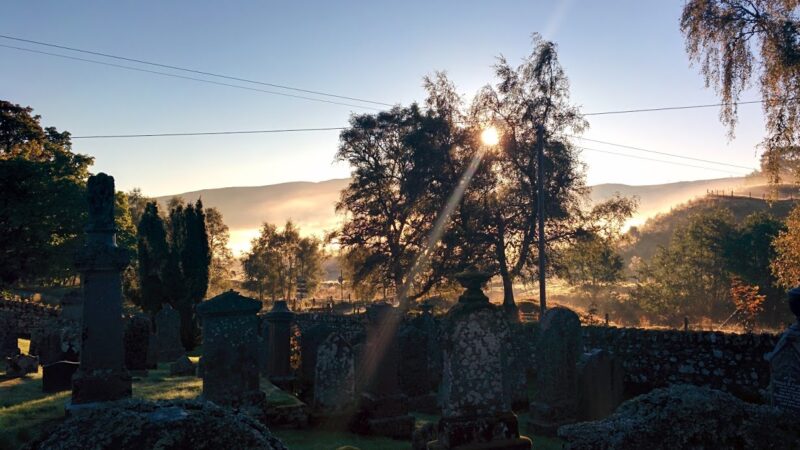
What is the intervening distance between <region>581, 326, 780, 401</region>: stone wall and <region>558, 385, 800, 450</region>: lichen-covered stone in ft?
20.7

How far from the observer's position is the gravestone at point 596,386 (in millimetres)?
10320

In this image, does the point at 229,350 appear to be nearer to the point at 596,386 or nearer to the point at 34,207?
the point at 596,386

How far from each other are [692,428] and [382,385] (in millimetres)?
6351

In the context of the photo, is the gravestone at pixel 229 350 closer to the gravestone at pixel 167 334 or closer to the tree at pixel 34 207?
the gravestone at pixel 167 334

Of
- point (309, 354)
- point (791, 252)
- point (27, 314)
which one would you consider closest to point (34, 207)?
point (27, 314)

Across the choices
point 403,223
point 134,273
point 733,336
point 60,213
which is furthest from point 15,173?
point 733,336

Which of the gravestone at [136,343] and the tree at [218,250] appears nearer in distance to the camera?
the gravestone at [136,343]

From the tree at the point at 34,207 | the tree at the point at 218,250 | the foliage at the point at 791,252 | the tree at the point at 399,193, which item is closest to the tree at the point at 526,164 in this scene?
the tree at the point at 399,193

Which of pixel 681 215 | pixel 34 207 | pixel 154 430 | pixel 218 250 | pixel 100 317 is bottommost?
pixel 154 430

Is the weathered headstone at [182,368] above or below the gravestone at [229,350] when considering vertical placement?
below

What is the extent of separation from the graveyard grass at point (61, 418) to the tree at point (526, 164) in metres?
16.7

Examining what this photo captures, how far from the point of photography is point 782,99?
16.9 metres

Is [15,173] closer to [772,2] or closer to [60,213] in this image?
[60,213]

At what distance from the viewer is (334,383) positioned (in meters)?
10.7
